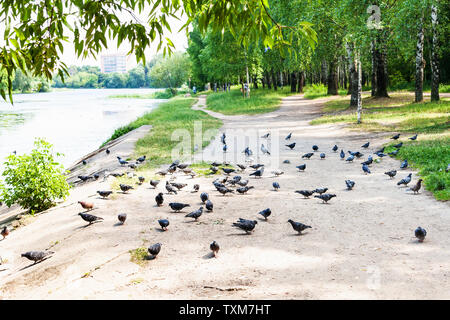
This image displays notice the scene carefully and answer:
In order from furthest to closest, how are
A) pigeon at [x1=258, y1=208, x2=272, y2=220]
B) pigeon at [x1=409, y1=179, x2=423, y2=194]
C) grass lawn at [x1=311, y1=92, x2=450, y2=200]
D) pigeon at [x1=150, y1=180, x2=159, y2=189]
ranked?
pigeon at [x1=150, y1=180, x2=159, y2=189]
grass lawn at [x1=311, y1=92, x2=450, y2=200]
pigeon at [x1=409, y1=179, x2=423, y2=194]
pigeon at [x1=258, y1=208, x2=272, y2=220]

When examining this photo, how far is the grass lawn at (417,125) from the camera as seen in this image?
10.5m

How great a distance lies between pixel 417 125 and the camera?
18.6 meters

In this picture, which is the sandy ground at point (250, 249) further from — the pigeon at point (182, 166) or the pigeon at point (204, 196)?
the pigeon at point (182, 166)

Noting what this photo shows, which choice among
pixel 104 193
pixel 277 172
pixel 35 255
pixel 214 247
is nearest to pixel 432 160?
pixel 277 172

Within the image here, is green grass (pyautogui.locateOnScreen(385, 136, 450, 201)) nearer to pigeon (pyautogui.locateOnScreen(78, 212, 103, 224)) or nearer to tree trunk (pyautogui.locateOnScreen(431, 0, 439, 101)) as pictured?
pigeon (pyautogui.locateOnScreen(78, 212, 103, 224))

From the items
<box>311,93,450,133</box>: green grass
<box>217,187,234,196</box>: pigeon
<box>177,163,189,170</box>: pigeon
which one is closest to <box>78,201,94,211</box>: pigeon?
<box>217,187,234,196</box>: pigeon

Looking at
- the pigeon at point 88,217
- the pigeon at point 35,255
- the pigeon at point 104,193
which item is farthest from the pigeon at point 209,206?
the pigeon at point 35,255

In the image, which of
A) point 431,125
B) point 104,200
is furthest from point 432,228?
point 431,125

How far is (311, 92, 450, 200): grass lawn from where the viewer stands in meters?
10.5

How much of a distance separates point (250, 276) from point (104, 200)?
528 cm

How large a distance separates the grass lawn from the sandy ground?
0.92 meters

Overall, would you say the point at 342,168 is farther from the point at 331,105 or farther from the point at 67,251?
the point at 331,105

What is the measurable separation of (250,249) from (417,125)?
49.4 feet

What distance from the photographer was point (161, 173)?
1212 centimetres
